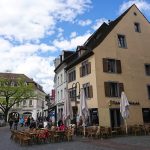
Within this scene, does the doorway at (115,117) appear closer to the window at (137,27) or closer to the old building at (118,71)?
the old building at (118,71)

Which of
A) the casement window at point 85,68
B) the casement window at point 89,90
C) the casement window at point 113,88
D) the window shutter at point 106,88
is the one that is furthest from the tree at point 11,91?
the window shutter at point 106,88

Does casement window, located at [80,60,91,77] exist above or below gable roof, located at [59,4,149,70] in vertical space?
below

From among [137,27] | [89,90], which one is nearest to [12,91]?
[89,90]

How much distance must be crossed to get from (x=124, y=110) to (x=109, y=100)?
4.72m

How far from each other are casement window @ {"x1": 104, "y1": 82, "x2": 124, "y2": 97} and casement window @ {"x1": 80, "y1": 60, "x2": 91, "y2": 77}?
2.69m

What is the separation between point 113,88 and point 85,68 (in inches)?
161

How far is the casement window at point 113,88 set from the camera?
27059mm

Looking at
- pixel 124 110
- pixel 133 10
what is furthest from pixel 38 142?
pixel 133 10

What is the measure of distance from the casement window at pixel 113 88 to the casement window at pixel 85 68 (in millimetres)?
2691

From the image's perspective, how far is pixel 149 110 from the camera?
29328 millimetres

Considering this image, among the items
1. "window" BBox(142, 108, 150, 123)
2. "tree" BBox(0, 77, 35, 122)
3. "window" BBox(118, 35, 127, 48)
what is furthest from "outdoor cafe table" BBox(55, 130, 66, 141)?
"tree" BBox(0, 77, 35, 122)

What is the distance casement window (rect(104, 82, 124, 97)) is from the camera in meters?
27.1

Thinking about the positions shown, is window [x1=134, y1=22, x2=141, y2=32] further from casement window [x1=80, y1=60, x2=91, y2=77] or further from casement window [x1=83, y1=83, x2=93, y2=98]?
casement window [x1=83, y1=83, x2=93, y2=98]

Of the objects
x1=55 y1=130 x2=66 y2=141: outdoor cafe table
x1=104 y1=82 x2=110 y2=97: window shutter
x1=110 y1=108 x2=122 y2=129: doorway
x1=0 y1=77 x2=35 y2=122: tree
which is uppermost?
x1=0 y1=77 x2=35 y2=122: tree
